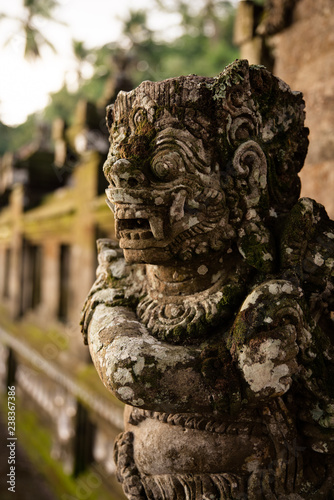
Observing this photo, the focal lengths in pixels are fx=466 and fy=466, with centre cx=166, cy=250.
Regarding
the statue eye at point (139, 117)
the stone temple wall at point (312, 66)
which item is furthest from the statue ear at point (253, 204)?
the stone temple wall at point (312, 66)

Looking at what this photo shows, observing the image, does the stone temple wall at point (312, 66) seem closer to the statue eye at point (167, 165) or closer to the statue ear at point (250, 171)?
the statue ear at point (250, 171)

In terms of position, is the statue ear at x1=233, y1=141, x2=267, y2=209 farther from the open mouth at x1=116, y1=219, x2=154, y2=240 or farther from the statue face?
the open mouth at x1=116, y1=219, x2=154, y2=240

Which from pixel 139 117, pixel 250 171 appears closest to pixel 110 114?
pixel 139 117

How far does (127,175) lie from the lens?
1.62 metres

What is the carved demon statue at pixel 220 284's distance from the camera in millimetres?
1565

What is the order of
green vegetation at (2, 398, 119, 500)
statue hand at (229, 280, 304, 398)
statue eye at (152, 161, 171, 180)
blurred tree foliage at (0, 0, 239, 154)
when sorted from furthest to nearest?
blurred tree foliage at (0, 0, 239, 154) < green vegetation at (2, 398, 119, 500) < statue eye at (152, 161, 171, 180) < statue hand at (229, 280, 304, 398)

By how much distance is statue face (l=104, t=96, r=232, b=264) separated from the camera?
1620mm

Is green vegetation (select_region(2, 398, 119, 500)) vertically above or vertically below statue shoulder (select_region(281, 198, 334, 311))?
below

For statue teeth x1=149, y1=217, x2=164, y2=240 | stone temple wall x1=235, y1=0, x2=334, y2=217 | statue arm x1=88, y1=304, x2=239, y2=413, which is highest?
stone temple wall x1=235, y1=0, x2=334, y2=217

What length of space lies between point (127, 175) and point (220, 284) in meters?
0.54

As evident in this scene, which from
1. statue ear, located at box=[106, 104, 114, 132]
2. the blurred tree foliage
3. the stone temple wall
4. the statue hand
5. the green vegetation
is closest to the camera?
the statue hand

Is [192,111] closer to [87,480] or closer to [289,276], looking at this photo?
[289,276]

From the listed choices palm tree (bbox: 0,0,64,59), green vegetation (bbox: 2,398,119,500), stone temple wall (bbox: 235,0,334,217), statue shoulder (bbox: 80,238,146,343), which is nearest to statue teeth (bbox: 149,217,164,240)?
statue shoulder (bbox: 80,238,146,343)

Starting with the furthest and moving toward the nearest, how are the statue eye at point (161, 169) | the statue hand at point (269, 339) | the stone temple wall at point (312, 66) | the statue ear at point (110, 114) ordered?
the stone temple wall at point (312, 66) → the statue ear at point (110, 114) → the statue eye at point (161, 169) → the statue hand at point (269, 339)
